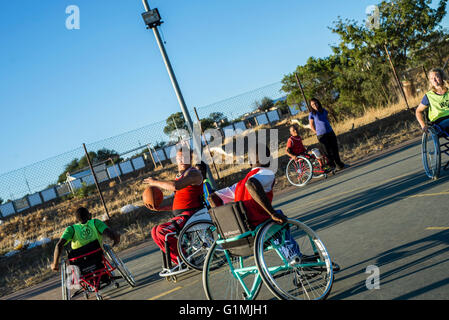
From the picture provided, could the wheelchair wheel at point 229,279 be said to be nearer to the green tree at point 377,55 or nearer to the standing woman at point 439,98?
the standing woman at point 439,98

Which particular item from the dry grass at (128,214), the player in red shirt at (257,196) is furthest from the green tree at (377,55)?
the player in red shirt at (257,196)

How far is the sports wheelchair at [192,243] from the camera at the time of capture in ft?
18.4

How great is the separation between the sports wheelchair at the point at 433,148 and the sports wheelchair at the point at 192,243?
11.8 feet

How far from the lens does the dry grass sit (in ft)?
36.5

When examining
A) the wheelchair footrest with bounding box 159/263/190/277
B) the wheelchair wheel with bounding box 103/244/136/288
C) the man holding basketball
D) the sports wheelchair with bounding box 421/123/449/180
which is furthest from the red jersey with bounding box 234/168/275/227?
the sports wheelchair with bounding box 421/123/449/180

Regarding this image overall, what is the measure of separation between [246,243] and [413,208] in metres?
3.05

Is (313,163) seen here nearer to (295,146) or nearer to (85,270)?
(295,146)

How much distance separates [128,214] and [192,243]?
318 inches

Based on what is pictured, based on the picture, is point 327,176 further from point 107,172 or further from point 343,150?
point 107,172

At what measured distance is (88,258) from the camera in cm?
571

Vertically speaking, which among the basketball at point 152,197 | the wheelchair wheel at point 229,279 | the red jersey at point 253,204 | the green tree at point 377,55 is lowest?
the wheelchair wheel at point 229,279

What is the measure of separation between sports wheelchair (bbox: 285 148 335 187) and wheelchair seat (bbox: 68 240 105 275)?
22.4ft

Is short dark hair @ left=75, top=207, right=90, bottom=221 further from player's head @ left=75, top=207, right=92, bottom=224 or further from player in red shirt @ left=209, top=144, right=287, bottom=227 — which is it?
player in red shirt @ left=209, top=144, right=287, bottom=227

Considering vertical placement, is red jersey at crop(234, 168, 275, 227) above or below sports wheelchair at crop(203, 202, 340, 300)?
above
